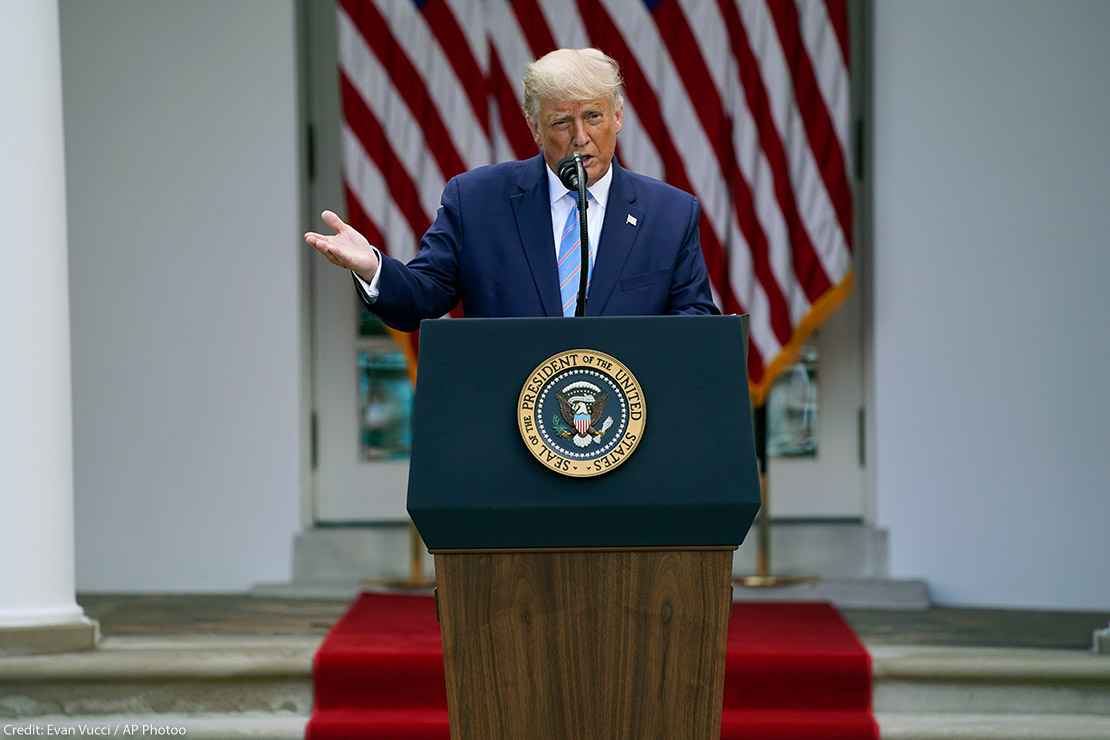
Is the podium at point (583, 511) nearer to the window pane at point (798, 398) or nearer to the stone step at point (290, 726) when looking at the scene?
the stone step at point (290, 726)

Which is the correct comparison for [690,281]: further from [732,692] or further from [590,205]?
[732,692]

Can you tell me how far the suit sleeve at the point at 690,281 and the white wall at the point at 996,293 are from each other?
3.22m

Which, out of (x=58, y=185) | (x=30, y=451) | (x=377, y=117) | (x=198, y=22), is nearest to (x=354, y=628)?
(x=30, y=451)

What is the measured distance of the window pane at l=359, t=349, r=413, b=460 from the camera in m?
5.93

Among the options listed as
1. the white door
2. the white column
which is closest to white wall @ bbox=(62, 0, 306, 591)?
the white door

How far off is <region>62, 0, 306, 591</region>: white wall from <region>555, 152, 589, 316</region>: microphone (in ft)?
11.7

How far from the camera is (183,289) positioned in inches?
226

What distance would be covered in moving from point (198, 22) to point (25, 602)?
241cm

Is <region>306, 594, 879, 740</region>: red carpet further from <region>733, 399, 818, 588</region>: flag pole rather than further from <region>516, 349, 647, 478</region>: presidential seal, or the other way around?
<region>516, 349, 647, 478</region>: presidential seal

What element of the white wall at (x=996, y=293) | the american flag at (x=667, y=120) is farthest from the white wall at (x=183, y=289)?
the white wall at (x=996, y=293)

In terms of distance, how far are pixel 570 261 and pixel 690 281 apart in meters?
0.20

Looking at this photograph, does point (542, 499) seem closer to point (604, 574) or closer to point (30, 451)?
point (604, 574)

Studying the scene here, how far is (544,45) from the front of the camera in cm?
560

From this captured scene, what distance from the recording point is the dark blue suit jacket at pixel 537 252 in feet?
8.09
